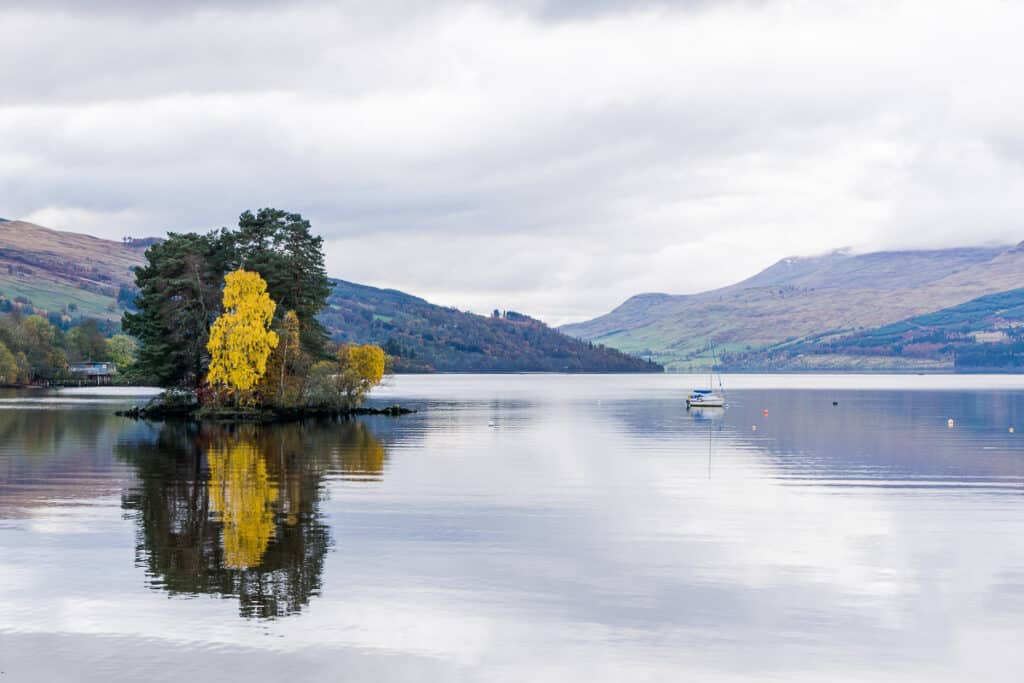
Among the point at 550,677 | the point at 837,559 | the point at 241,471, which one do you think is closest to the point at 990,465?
the point at 837,559

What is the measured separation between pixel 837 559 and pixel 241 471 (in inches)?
1464

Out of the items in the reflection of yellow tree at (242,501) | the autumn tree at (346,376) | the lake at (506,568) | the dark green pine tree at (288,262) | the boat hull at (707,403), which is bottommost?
the lake at (506,568)

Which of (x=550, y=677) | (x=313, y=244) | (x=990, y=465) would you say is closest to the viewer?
(x=550, y=677)

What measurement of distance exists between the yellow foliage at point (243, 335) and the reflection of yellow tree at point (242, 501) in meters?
38.5

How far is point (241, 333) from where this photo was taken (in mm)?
114188

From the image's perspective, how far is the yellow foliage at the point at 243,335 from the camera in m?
114

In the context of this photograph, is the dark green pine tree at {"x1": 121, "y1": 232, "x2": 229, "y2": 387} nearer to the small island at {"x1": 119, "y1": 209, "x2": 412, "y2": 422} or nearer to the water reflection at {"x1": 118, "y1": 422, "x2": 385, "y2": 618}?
the small island at {"x1": 119, "y1": 209, "x2": 412, "y2": 422}

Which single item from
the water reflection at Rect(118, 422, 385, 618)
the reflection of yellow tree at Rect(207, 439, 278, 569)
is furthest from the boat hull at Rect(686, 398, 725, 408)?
the reflection of yellow tree at Rect(207, 439, 278, 569)

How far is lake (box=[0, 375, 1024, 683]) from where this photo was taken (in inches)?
950

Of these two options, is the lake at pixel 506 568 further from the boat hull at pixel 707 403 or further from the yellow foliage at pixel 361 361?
the boat hull at pixel 707 403

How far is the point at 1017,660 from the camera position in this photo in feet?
79.8

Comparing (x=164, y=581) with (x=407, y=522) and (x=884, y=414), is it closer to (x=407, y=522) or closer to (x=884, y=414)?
(x=407, y=522)

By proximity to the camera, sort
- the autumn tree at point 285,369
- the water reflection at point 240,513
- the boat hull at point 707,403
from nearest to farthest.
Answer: the water reflection at point 240,513 → the autumn tree at point 285,369 → the boat hull at point 707,403

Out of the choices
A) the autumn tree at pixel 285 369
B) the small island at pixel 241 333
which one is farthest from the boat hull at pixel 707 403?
the autumn tree at pixel 285 369
